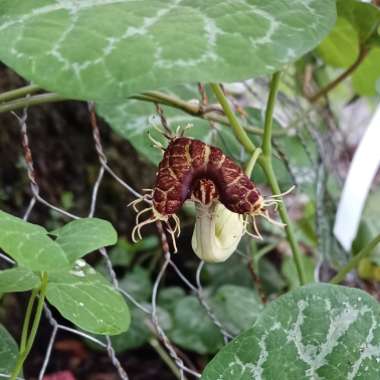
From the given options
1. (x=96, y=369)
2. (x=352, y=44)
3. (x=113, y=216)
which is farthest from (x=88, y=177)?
(x=352, y=44)

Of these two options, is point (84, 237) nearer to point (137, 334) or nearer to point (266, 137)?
point (266, 137)

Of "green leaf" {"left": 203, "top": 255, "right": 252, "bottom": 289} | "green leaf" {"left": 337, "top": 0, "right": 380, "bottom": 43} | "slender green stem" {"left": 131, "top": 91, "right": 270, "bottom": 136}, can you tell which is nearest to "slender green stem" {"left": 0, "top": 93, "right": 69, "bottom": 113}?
"slender green stem" {"left": 131, "top": 91, "right": 270, "bottom": 136}

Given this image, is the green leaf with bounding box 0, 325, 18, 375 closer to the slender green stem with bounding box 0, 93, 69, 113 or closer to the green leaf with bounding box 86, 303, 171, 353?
the slender green stem with bounding box 0, 93, 69, 113

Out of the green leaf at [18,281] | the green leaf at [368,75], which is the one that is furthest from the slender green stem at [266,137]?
the green leaf at [368,75]

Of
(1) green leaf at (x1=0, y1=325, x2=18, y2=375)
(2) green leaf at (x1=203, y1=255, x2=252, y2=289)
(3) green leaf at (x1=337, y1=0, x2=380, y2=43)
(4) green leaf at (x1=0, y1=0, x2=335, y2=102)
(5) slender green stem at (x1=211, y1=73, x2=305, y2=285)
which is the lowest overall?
(2) green leaf at (x1=203, y1=255, x2=252, y2=289)

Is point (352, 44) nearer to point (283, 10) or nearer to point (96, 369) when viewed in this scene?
point (283, 10)

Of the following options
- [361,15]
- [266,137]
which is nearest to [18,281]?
[266,137]

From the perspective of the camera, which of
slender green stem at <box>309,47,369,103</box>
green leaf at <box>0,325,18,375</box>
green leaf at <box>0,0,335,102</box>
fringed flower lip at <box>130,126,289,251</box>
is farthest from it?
slender green stem at <box>309,47,369,103</box>
